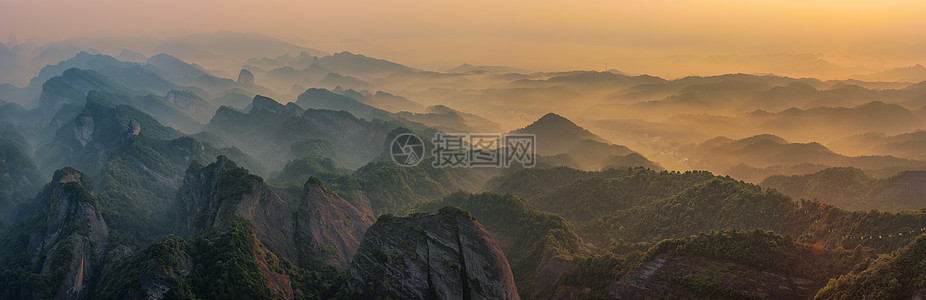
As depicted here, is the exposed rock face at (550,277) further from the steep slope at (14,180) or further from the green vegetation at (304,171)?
the steep slope at (14,180)

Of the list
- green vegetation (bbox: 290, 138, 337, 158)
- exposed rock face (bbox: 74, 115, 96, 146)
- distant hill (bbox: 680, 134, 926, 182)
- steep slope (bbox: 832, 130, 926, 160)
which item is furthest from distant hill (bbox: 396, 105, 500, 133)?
steep slope (bbox: 832, 130, 926, 160)

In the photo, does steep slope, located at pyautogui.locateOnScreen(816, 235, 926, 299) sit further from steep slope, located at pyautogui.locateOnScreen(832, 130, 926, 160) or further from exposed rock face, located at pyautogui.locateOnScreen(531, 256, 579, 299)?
steep slope, located at pyautogui.locateOnScreen(832, 130, 926, 160)

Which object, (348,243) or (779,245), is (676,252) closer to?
(779,245)

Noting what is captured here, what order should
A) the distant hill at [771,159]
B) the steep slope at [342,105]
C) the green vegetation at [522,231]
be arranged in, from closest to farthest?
the green vegetation at [522,231] → the distant hill at [771,159] → the steep slope at [342,105]

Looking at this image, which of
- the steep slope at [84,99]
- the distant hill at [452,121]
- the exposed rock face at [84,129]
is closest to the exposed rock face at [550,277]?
the exposed rock face at [84,129]

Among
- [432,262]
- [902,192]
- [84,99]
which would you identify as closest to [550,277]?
[432,262]

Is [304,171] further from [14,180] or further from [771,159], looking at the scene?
[771,159]
